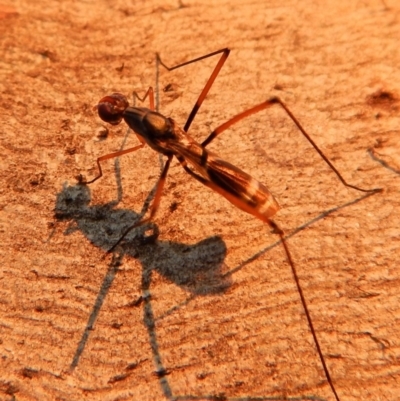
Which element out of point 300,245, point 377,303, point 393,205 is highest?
point 393,205

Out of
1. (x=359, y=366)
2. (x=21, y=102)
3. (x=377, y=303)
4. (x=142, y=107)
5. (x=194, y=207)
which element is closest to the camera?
(x=359, y=366)

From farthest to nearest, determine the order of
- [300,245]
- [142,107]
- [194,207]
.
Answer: [142,107], [194,207], [300,245]

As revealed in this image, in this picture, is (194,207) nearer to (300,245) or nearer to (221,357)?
(300,245)

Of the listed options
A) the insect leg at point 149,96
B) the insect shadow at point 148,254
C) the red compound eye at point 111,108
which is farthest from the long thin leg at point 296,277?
the insect leg at point 149,96

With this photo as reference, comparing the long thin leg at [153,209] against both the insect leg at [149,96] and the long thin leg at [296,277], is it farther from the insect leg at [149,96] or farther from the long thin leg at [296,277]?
the insect leg at [149,96]

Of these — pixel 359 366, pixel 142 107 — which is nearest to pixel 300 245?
pixel 359 366

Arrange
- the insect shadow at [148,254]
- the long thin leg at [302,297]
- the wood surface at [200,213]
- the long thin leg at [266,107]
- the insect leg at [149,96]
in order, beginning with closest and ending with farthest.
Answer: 1. the long thin leg at [302,297]
2. the wood surface at [200,213]
3. the insect shadow at [148,254]
4. the long thin leg at [266,107]
5. the insect leg at [149,96]

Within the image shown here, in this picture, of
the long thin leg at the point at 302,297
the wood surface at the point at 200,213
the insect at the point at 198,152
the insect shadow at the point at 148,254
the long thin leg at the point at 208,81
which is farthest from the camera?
the long thin leg at the point at 208,81
